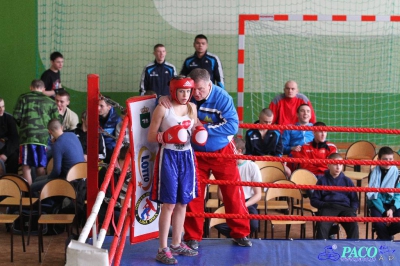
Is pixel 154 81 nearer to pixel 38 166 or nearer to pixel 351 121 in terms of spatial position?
pixel 38 166

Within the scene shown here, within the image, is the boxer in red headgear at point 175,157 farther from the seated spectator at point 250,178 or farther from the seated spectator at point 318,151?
the seated spectator at point 318,151

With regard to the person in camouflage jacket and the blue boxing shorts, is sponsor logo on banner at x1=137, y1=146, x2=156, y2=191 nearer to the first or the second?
the blue boxing shorts

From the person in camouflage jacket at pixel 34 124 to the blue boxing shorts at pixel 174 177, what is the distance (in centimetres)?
387

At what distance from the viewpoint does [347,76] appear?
11125mm

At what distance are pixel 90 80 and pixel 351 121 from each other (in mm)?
7247

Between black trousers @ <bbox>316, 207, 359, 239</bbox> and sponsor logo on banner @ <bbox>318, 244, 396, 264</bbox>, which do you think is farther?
black trousers @ <bbox>316, 207, 359, 239</bbox>

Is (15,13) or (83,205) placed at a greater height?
(15,13)

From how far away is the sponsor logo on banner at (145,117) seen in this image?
4836 millimetres

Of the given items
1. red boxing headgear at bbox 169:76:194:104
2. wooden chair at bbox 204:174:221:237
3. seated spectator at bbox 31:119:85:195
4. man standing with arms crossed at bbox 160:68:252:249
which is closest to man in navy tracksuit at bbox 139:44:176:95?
wooden chair at bbox 204:174:221:237

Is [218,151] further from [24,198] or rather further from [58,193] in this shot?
[24,198]

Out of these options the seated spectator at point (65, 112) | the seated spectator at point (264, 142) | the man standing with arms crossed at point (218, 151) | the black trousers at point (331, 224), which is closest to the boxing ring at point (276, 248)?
the man standing with arms crossed at point (218, 151)

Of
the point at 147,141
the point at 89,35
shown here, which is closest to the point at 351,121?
the point at 89,35

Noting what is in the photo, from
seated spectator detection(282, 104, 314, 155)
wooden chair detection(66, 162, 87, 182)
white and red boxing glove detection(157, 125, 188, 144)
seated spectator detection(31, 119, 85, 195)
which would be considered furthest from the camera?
seated spectator detection(282, 104, 314, 155)

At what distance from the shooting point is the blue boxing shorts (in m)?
4.73
